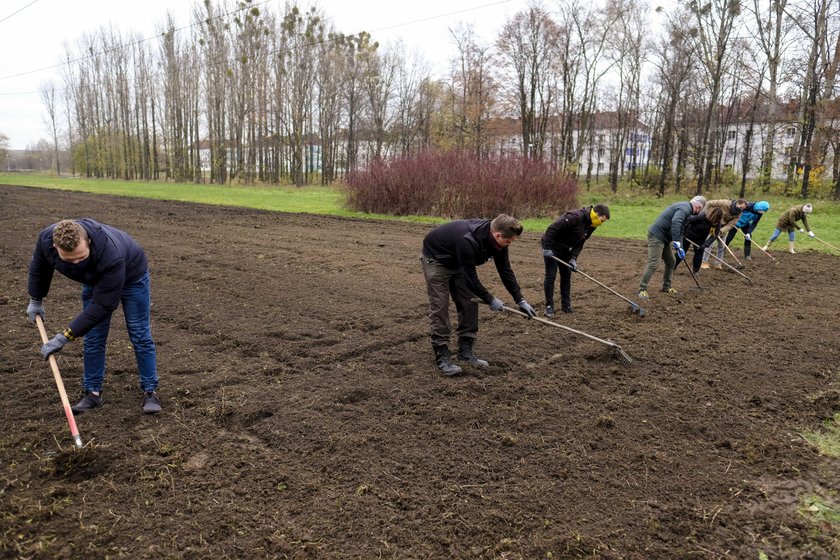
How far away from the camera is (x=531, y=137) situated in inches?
1610

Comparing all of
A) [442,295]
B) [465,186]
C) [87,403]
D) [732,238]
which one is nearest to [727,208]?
[732,238]

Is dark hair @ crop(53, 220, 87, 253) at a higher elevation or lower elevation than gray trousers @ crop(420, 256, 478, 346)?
higher

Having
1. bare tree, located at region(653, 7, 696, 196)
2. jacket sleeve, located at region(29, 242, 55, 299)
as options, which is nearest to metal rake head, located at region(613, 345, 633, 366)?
jacket sleeve, located at region(29, 242, 55, 299)

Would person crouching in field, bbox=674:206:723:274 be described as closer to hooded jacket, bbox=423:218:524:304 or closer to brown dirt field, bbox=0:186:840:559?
brown dirt field, bbox=0:186:840:559

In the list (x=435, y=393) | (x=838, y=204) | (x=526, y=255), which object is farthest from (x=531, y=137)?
(x=435, y=393)

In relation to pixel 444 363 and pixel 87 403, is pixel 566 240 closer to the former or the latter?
pixel 444 363

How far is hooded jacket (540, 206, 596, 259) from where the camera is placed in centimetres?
750

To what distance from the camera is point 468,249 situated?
515cm

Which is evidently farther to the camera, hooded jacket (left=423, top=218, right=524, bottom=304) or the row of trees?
the row of trees

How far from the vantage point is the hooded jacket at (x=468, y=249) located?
5191 mm

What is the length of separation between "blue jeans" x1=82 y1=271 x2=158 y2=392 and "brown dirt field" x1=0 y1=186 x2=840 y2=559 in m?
0.26

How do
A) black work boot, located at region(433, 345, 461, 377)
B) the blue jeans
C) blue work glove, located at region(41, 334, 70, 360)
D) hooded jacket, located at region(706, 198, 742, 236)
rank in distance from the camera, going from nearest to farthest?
blue work glove, located at region(41, 334, 70, 360) → the blue jeans → black work boot, located at region(433, 345, 461, 377) → hooded jacket, located at region(706, 198, 742, 236)

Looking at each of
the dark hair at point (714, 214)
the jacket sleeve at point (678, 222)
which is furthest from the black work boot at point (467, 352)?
the dark hair at point (714, 214)

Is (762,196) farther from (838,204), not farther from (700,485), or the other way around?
(700,485)
